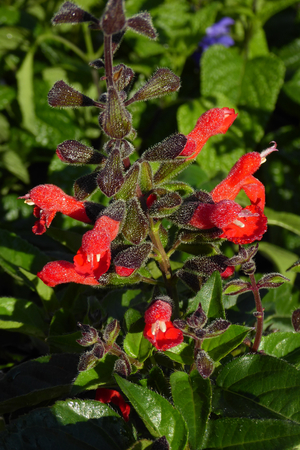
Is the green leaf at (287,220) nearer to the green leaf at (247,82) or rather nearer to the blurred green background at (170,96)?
the blurred green background at (170,96)

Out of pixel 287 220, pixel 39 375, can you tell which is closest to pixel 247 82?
pixel 287 220

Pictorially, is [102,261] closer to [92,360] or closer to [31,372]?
[92,360]

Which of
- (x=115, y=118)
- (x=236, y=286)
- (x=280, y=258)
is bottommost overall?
(x=280, y=258)

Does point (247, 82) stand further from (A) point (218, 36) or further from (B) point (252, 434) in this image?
(B) point (252, 434)

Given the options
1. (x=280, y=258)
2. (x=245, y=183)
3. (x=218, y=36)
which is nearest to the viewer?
(x=245, y=183)

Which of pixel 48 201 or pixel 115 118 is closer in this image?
pixel 115 118

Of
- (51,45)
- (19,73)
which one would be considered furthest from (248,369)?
(51,45)

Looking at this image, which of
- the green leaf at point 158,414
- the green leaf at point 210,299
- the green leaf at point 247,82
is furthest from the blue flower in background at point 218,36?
the green leaf at point 158,414
